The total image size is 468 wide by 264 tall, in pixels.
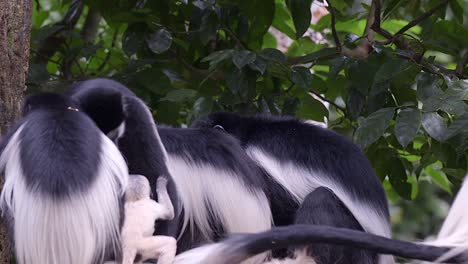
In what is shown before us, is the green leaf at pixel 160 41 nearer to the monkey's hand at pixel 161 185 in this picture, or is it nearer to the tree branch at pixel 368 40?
the tree branch at pixel 368 40

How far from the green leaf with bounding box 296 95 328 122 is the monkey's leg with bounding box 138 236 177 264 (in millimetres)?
1006

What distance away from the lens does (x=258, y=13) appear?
2.52 metres

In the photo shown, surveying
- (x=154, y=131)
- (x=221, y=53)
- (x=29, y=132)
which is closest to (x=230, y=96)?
(x=221, y=53)

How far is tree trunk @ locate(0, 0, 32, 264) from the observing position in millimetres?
2033

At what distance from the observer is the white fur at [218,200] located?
199cm

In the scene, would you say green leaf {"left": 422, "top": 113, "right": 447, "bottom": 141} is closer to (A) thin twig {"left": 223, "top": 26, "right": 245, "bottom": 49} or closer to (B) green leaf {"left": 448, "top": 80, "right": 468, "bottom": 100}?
(B) green leaf {"left": 448, "top": 80, "right": 468, "bottom": 100}

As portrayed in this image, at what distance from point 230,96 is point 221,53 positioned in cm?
19

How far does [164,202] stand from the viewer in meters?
1.66

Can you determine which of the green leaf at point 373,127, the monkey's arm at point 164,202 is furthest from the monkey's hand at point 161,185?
the green leaf at point 373,127

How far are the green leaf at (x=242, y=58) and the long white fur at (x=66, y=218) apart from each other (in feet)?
2.32

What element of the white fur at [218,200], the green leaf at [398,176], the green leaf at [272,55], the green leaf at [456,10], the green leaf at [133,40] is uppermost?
the green leaf at [456,10]

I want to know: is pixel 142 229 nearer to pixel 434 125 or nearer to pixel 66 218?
pixel 66 218

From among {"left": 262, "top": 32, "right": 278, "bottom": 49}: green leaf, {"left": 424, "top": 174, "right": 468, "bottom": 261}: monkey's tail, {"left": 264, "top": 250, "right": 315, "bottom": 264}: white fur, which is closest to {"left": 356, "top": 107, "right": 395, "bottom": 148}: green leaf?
{"left": 264, "top": 250, "right": 315, "bottom": 264}: white fur

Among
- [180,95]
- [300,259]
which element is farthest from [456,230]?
[180,95]
